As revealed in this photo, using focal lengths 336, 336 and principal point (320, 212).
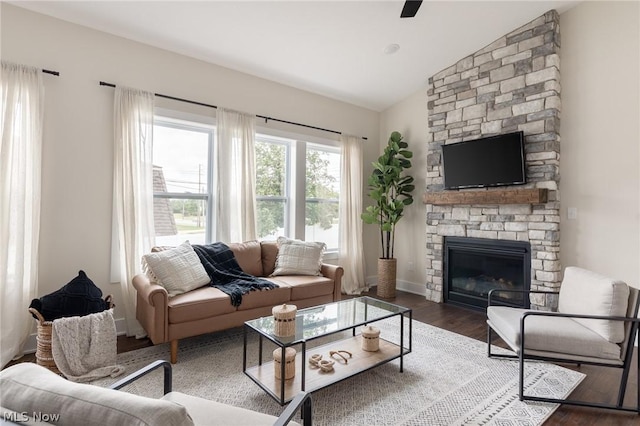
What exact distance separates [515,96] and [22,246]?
5.02 metres

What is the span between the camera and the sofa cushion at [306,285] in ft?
11.1

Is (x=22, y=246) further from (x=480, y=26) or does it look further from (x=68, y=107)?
(x=480, y=26)

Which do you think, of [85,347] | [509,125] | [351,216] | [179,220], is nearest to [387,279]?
[351,216]

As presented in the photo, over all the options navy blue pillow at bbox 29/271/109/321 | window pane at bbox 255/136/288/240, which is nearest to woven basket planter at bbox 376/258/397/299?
window pane at bbox 255/136/288/240

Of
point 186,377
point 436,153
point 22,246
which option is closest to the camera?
point 186,377

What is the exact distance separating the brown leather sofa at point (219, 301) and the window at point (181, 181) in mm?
571

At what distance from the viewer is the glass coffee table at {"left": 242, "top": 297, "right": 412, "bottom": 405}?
203cm

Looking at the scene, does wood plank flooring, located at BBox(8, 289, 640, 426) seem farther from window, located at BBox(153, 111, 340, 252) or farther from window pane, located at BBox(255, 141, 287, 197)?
window pane, located at BBox(255, 141, 287, 197)

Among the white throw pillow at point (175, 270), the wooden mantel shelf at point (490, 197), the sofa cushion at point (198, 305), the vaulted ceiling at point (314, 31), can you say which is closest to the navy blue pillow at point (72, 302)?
the white throw pillow at point (175, 270)

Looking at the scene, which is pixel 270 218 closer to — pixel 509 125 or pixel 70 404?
pixel 509 125

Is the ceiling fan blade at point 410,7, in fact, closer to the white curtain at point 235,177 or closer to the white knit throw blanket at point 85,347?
the white curtain at point 235,177

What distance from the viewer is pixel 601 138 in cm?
337

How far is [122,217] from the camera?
125 inches

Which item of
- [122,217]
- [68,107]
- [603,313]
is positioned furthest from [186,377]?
[603,313]
